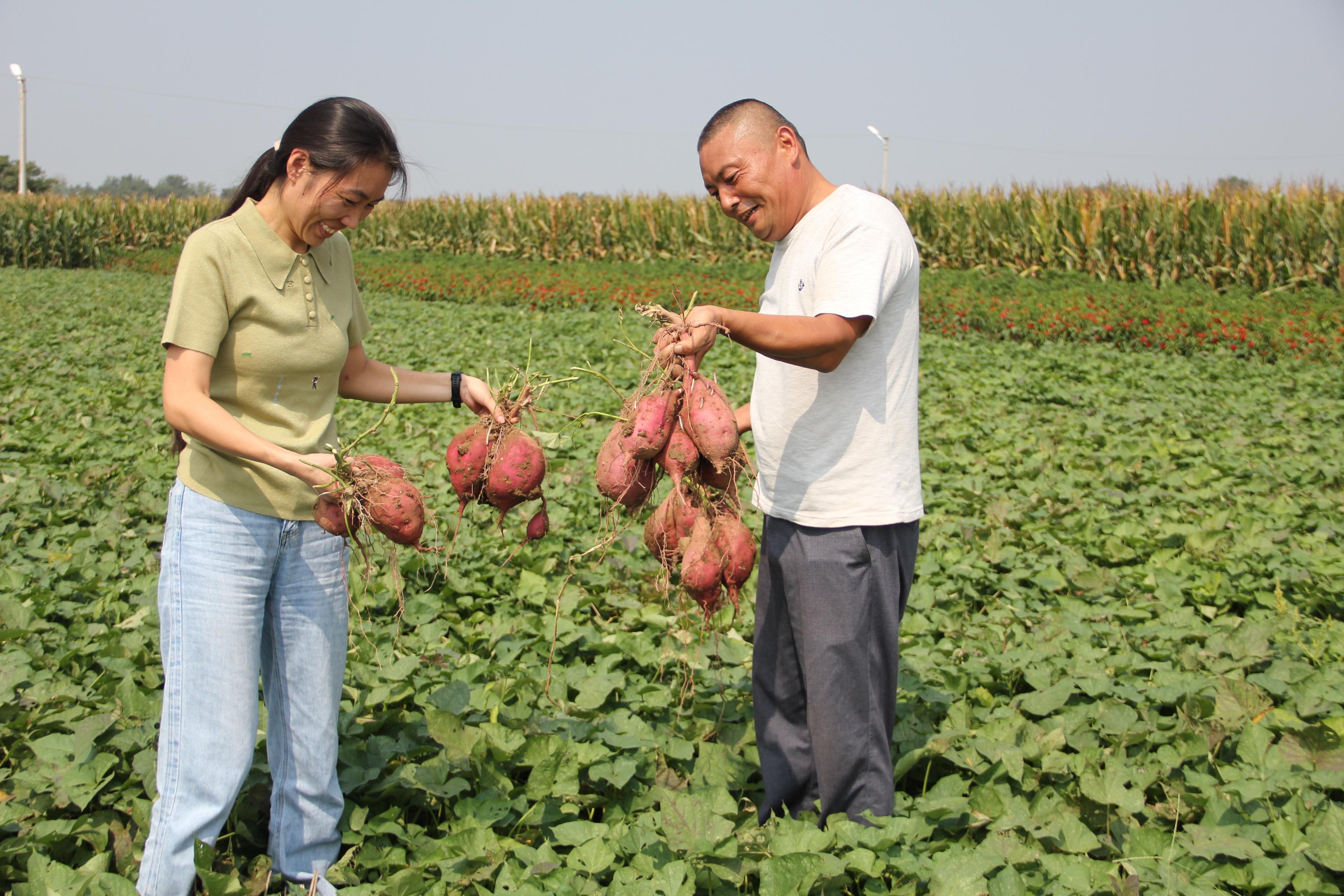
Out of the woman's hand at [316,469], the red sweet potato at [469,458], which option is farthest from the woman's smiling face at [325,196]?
the red sweet potato at [469,458]

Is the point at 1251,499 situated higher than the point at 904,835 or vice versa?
the point at 1251,499

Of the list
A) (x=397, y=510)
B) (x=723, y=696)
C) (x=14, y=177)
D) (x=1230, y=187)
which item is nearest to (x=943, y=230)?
(x=1230, y=187)

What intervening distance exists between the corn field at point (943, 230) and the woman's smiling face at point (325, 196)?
10030mm

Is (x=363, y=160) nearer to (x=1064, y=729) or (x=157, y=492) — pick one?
(x=1064, y=729)

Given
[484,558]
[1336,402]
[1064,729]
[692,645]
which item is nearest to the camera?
[1064,729]

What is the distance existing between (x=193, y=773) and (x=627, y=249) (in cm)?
2206

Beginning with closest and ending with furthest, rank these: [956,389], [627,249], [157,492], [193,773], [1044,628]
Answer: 1. [193,773]
2. [1044,628]
3. [157,492]
4. [956,389]
5. [627,249]

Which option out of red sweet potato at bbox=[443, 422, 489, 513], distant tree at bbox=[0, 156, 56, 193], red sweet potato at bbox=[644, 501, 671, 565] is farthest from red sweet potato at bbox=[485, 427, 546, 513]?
distant tree at bbox=[0, 156, 56, 193]

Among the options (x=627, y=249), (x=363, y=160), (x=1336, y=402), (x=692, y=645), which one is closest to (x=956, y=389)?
(x=1336, y=402)

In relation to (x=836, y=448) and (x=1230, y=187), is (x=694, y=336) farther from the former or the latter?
(x=1230, y=187)

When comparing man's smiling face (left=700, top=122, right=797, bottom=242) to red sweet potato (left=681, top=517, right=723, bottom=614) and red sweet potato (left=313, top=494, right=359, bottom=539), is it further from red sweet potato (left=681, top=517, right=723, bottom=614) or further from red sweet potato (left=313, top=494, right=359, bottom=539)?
red sweet potato (left=313, top=494, right=359, bottom=539)

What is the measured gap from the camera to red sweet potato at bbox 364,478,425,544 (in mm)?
2100

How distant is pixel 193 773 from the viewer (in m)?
1.92

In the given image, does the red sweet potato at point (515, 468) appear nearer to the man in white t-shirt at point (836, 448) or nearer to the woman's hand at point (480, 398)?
the woman's hand at point (480, 398)
